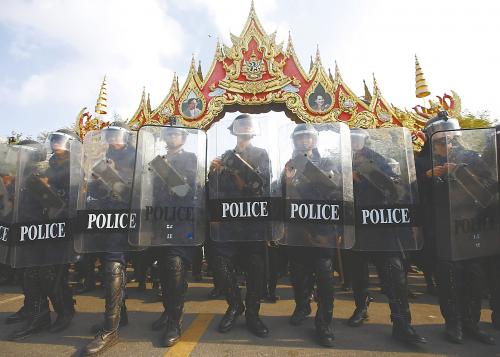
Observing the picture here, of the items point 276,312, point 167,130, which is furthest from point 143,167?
point 276,312

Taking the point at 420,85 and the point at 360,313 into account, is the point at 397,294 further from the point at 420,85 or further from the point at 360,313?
the point at 420,85

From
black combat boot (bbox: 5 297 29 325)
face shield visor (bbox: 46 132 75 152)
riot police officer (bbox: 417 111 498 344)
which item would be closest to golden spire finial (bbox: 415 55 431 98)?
riot police officer (bbox: 417 111 498 344)

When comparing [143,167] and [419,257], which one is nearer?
[143,167]

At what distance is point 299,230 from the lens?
9.98ft

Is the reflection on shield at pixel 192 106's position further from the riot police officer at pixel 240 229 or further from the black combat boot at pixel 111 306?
the black combat boot at pixel 111 306

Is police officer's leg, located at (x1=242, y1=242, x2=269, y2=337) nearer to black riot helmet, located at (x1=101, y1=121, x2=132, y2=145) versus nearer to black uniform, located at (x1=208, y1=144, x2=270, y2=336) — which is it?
black uniform, located at (x1=208, y1=144, x2=270, y2=336)

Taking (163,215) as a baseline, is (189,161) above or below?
above

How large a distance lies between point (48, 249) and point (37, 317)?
67 centimetres

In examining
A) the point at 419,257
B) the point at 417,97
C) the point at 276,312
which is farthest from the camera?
the point at 417,97

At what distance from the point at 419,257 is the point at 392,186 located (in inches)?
39.8

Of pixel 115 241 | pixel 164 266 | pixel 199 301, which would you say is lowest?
pixel 199 301

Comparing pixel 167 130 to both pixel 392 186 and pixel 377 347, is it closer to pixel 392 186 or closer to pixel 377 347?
pixel 392 186

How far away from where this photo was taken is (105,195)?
9.89 feet

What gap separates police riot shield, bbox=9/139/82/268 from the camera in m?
3.03
